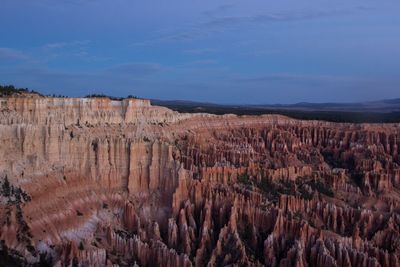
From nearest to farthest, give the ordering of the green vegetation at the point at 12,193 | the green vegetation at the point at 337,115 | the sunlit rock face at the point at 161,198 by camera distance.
Result: the green vegetation at the point at 12,193 < the sunlit rock face at the point at 161,198 < the green vegetation at the point at 337,115

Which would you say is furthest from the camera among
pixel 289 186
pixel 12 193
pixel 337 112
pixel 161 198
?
pixel 337 112

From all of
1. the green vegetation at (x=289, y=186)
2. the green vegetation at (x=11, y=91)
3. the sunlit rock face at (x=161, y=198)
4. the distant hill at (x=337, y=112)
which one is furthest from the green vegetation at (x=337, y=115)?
the green vegetation at (x=11, y=91)

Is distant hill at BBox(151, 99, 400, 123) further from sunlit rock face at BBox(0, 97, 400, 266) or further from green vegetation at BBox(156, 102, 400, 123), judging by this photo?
sunlit rock face at BBox(0, 97, 400, 266)

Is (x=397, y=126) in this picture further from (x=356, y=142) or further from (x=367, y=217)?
(x=367, y=217)

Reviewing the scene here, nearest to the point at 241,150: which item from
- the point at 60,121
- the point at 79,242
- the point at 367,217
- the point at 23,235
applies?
the point at 367,217

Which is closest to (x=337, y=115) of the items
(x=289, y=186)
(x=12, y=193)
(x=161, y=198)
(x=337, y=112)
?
(x=337, y=112)

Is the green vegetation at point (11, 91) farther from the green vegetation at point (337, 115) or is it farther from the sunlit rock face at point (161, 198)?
the green vegetation at point (337, 115)

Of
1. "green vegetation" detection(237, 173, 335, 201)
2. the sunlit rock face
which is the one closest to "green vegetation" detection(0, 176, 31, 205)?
the sunlit rock face

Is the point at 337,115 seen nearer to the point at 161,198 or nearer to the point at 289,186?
the point at 289,186
